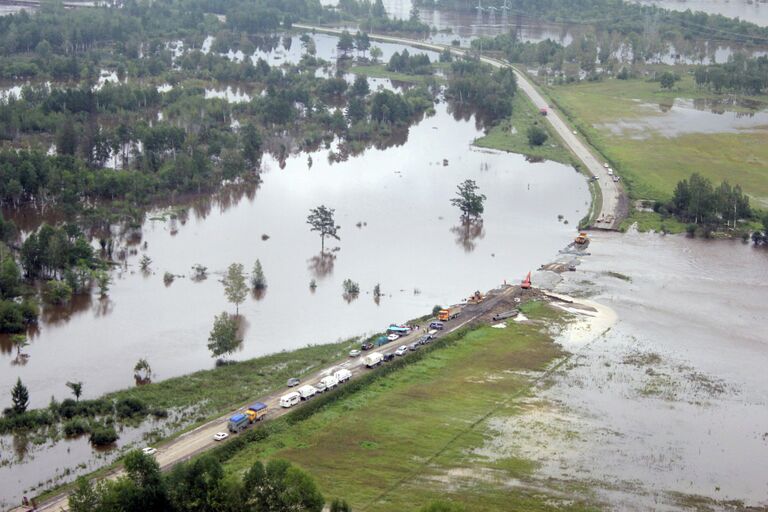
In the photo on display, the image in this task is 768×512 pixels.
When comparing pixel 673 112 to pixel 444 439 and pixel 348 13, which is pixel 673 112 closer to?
pixel 348 13

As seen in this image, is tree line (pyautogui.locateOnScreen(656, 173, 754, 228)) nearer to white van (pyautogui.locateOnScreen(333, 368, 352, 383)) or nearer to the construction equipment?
the construction equipment

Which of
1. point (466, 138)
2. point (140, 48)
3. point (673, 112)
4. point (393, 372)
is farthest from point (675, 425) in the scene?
point (140, 48)

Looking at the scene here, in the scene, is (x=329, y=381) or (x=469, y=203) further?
(x=469, y=203)

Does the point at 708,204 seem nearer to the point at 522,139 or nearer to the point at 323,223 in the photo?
the point at 522,139

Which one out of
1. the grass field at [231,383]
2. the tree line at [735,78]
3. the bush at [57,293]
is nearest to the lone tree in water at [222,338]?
the grass field at [231,383]

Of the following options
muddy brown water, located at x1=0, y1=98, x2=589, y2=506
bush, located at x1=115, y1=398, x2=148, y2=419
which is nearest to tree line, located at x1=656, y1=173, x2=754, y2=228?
muddy brown water, located at x1=0, y1=98, x2=589, y2=506

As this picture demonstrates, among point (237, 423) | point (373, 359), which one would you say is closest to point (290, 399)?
point (237, 423)

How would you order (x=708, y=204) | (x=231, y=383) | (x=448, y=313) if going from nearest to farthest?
(x=231, y=383)
(x=448, y=313)
(x=708, y=204)
